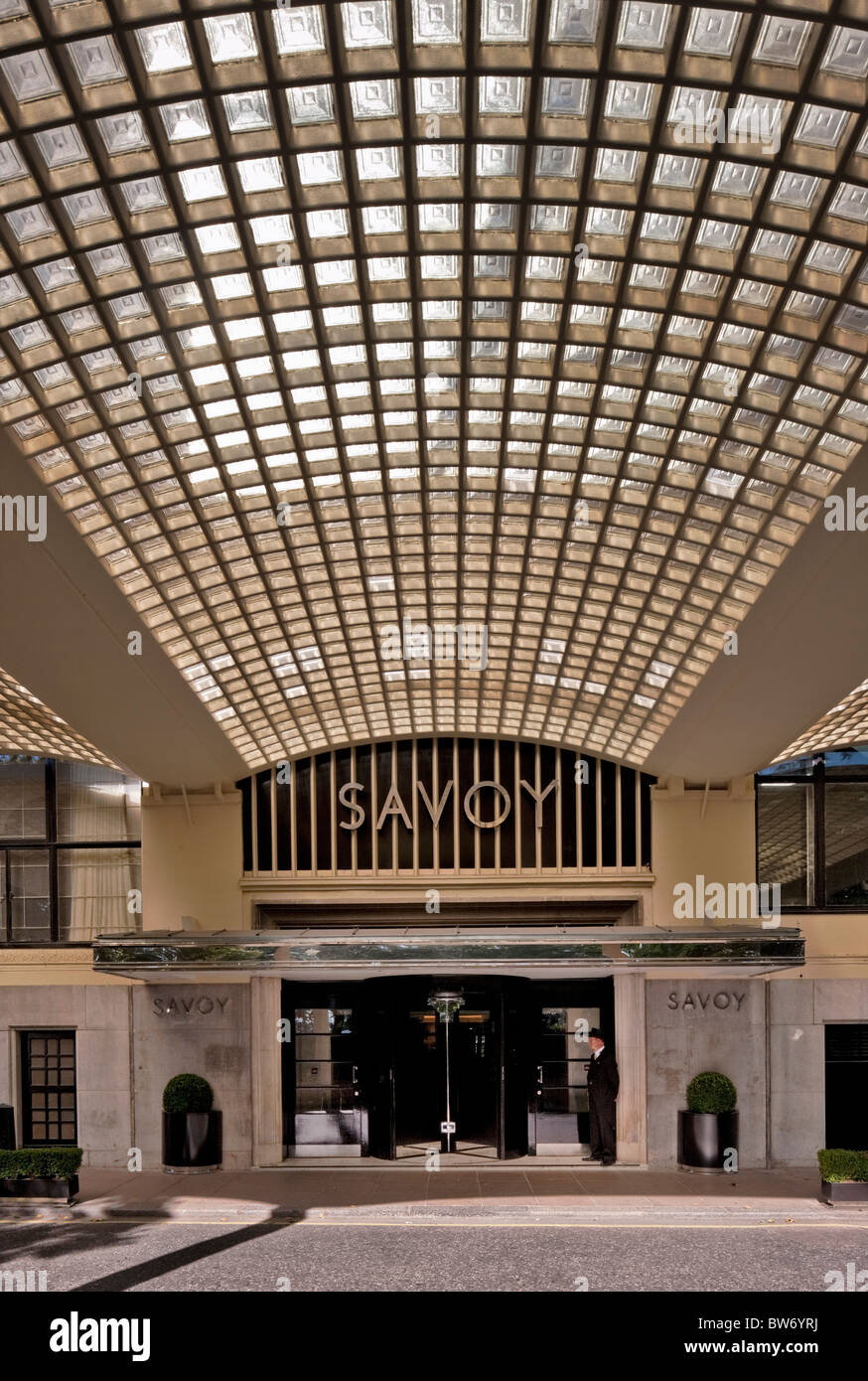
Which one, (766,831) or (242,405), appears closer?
(242,405)

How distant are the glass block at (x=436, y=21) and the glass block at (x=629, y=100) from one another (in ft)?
5.77

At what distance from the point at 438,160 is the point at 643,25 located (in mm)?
2969

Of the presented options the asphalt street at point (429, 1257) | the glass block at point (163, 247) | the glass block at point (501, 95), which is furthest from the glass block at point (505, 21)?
the asphalt street at point (429, 1257)

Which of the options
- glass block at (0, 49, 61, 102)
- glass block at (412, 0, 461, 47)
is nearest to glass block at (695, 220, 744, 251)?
glass block at (412, 0, 461, 47)

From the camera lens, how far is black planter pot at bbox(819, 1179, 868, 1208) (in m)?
22.5

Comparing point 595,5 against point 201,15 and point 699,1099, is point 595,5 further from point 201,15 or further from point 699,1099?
point 699,1099

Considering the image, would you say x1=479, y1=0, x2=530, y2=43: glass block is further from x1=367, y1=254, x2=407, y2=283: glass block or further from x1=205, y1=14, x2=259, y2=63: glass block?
x1=367, y1=254, x2=407, y2=283: glass block

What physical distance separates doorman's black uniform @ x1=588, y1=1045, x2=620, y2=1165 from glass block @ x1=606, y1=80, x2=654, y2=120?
65.4ft

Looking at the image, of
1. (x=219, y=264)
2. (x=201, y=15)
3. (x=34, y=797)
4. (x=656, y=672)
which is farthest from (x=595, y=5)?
(x=34, y=797)

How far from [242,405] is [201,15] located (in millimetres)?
7513

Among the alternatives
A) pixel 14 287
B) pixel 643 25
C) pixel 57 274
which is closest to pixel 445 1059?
pixel 57 274

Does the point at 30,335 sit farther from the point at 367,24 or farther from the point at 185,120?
the point at 367,24

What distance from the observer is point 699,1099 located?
90.1 feet

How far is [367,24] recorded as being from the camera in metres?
12.4
